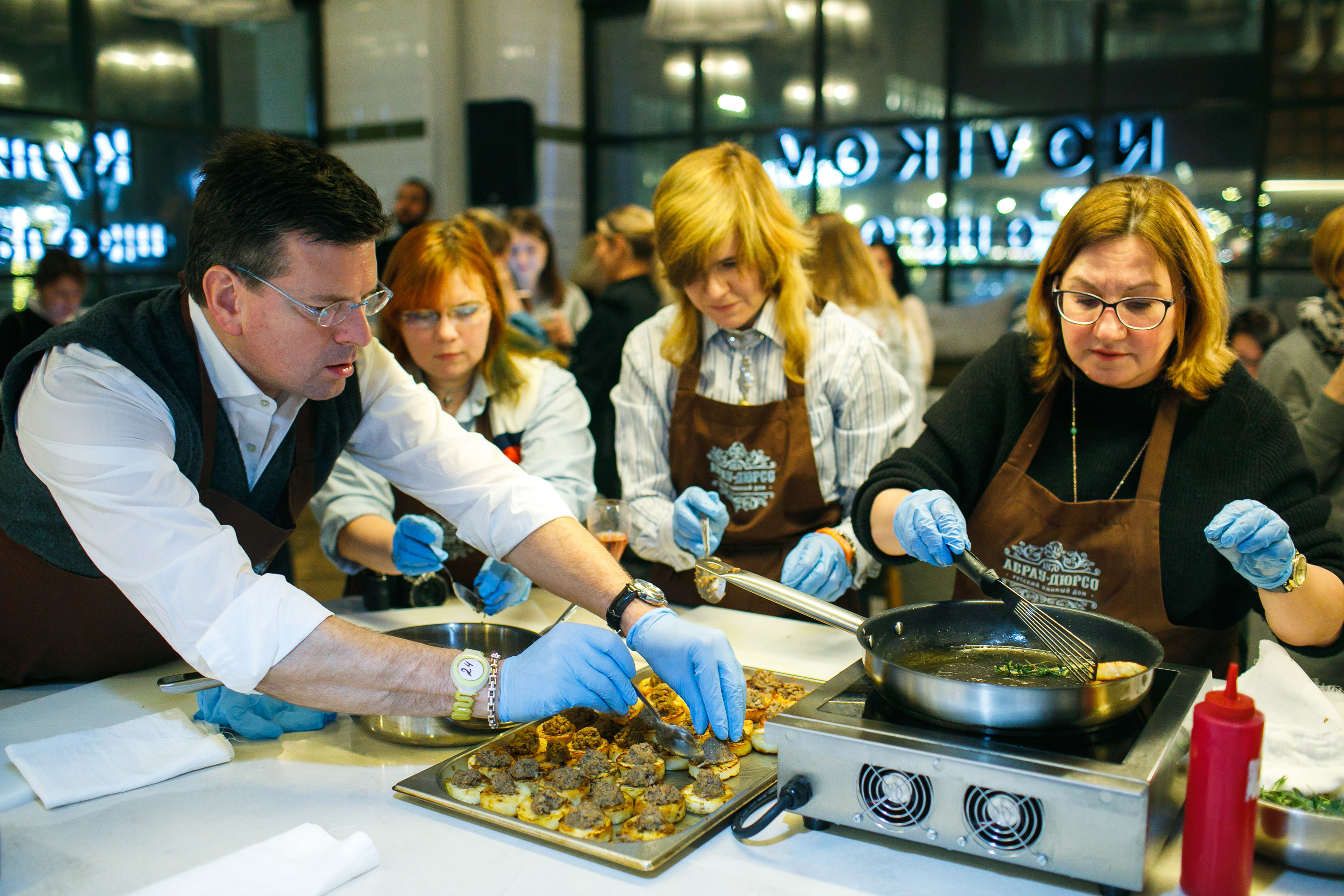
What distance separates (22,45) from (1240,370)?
726 cm

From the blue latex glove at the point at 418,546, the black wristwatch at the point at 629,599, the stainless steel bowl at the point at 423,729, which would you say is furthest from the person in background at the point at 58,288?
the black wristwatch at the point at 629,599

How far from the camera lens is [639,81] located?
7977 millimetres

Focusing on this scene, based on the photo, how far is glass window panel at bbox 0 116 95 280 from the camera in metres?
6.42

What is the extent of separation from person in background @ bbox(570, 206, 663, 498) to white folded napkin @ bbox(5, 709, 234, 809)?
2.33m

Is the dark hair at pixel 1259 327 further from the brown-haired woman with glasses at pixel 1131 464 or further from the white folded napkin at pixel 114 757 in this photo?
the white folded napkin at pixel 114 757

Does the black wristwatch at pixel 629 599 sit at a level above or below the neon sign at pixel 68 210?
below

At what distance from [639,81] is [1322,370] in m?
6.14

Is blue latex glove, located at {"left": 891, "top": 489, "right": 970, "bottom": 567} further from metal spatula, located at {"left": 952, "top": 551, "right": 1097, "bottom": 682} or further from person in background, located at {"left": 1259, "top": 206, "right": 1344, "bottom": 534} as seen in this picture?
person in background, located at {"left": 1259, "top": 206, "right": 1344, "bottom": 534}

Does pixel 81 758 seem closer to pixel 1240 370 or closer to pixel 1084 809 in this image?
pixel 1084 809

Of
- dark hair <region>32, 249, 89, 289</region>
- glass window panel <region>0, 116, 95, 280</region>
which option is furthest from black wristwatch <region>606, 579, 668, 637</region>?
glass window panel <region>0, 116, 95, 280</region>

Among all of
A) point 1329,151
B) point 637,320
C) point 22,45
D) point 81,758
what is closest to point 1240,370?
point 81,758

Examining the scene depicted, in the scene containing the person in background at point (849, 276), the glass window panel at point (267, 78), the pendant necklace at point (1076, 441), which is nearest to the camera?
the pendant necklace at point (1076, 441)

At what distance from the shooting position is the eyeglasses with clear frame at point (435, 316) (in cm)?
227

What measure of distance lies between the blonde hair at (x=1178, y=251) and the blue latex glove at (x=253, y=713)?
1.36 meters
